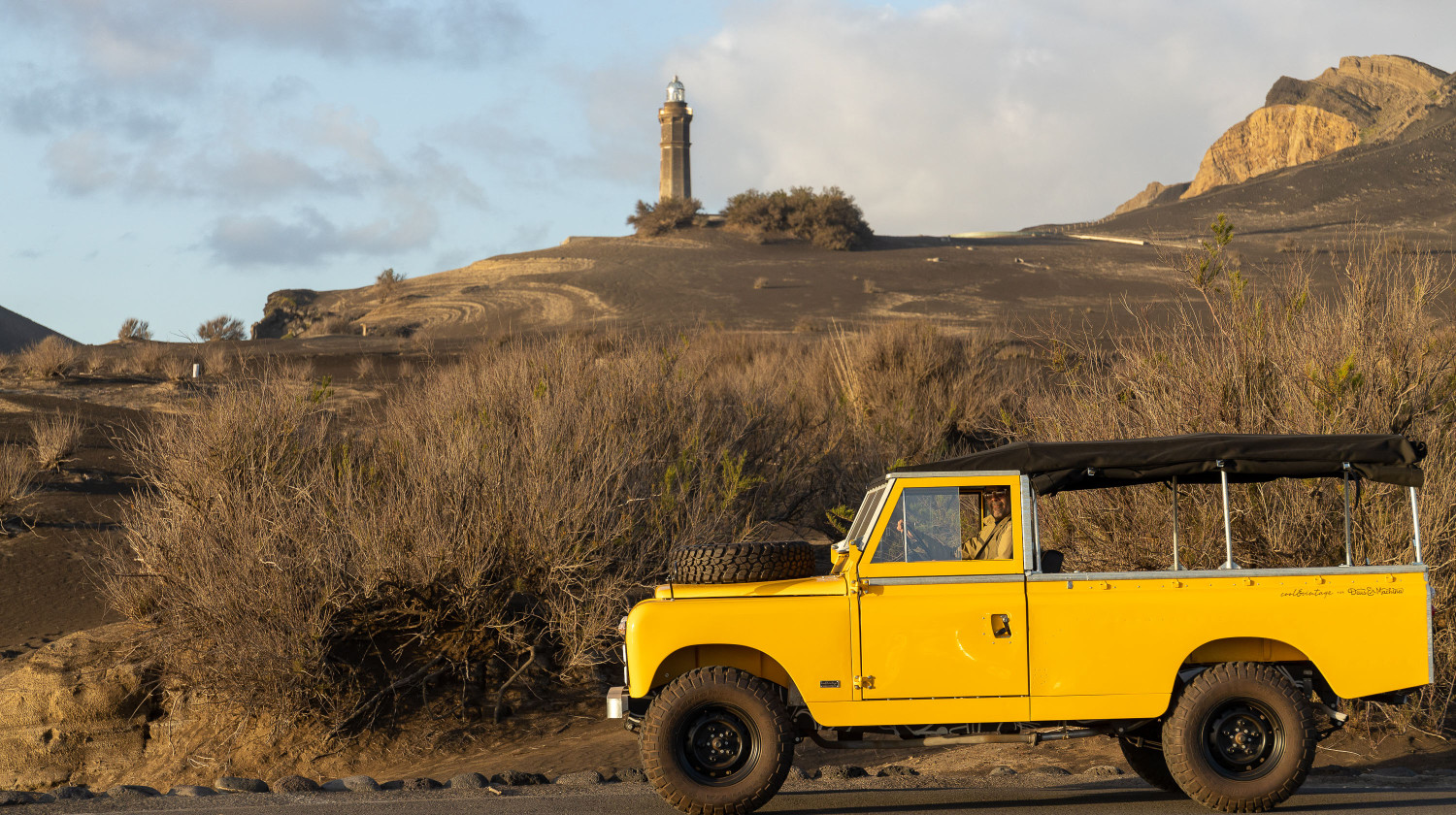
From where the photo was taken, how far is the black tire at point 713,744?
7.00m

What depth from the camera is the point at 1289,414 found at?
1164cm

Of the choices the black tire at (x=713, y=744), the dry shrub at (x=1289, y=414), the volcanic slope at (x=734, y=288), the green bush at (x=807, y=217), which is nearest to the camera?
the black tire at (x=713, y=744)

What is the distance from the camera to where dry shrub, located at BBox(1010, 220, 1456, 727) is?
1093 centimetres

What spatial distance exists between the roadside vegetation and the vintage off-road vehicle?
3317 mm

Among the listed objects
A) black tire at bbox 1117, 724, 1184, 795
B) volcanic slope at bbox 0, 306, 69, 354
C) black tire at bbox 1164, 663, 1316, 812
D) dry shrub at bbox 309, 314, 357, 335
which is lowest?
black tire at bbox 1117, 724, 1184, 795

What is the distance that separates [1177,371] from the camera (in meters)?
12.6

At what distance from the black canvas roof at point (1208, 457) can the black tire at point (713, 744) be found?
1.70 metres

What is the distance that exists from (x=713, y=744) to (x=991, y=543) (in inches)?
81.6

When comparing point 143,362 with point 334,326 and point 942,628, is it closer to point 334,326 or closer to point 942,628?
point 334,326

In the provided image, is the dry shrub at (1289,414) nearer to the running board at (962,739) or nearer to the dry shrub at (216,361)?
the running board at (962,739)

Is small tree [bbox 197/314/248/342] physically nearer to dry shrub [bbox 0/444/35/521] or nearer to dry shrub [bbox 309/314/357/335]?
dry shrub [bbox 309/314/357/335]

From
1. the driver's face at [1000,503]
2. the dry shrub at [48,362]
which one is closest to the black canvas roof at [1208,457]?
the driver's face at [1000,503]

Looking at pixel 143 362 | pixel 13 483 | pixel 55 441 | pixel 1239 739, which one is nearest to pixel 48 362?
pixel 143 362

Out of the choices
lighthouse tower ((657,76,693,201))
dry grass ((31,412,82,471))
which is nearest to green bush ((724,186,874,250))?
lighthouse tower ((657,76,693,201))
